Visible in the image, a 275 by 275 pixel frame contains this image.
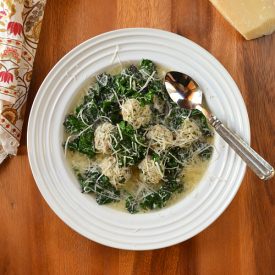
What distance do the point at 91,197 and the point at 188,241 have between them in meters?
0.38

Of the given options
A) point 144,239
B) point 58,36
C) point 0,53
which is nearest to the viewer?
point 144,239

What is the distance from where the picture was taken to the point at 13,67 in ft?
5.42

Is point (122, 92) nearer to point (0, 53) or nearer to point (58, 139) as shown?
point (58, 139)

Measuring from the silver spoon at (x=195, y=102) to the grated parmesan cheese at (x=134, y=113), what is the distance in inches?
4.7

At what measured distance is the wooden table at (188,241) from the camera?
5.49ft

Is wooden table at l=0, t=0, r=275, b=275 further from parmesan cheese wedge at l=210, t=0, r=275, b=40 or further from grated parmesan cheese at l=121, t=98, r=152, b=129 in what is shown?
grated parmesan cheese at l=121, t=98, r=152, b=129

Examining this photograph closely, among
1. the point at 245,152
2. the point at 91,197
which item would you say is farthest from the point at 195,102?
the point at 91,197

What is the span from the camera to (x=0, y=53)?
5.44 feet

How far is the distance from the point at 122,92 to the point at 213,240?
606mm

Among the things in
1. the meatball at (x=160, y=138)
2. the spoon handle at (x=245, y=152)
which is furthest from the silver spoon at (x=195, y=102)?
the meatball at (x=160, y=138)

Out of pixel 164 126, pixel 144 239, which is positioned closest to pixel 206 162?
pixel 164 126

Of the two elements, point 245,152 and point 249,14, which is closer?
point 245,152

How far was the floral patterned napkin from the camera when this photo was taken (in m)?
1.65

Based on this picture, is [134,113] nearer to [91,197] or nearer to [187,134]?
[187,134]
